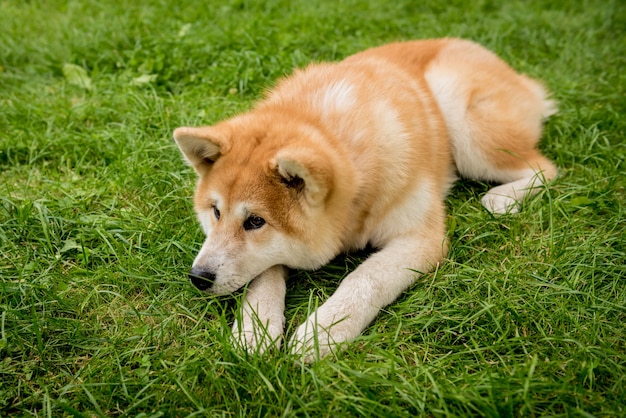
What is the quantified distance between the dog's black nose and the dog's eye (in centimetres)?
33

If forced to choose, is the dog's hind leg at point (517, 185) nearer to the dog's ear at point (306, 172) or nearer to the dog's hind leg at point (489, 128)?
the dog's hind leg at point (489, 128)

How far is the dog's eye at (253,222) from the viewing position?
2.90m

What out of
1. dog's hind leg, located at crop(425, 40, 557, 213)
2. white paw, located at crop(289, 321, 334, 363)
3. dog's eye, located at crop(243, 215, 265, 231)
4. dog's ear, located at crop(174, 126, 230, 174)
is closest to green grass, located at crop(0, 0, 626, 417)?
white paw, located at crop(289, 321, 334, 363)

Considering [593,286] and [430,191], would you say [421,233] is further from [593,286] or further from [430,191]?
[593,286]

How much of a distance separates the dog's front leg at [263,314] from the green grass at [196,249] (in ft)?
0.30

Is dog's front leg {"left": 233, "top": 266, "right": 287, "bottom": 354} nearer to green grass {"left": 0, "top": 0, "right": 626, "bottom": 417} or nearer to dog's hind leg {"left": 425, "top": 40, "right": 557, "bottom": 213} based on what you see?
green grass {"left": 0, "top": 0, "right": 626, "bottom": 417}

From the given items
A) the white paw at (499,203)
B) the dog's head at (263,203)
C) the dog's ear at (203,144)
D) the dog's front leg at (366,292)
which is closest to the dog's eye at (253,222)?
the dog's head at (263,203)

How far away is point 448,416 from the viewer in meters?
2.22

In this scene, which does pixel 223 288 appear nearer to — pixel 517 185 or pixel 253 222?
pixel 253 222

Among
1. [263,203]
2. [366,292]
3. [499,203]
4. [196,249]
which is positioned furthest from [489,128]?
[196,249]

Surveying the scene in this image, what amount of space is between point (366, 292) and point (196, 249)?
118 centimetres

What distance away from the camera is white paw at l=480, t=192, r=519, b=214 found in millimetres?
3684

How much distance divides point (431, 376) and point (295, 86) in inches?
82.8

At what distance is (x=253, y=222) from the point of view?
291 cm
